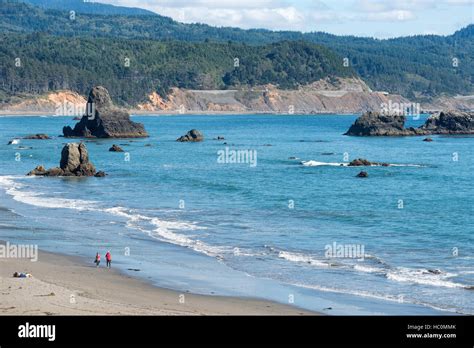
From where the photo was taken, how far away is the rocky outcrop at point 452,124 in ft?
540

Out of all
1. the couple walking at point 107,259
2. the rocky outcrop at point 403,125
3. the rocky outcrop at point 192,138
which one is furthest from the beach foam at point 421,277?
the rocky outcrop at point 403,125

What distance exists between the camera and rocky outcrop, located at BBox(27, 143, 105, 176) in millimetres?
80312

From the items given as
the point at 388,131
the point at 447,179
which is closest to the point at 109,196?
the point at 447,179

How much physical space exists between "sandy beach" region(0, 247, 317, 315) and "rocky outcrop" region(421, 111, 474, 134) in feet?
439

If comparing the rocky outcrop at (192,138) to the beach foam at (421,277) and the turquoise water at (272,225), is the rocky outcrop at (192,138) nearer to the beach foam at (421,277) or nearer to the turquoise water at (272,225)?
the turquoise water at (272,225)

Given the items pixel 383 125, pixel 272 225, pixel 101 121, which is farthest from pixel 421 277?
pixel 383 125

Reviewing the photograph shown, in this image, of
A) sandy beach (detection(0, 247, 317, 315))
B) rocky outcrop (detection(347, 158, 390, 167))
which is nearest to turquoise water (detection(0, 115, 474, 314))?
sandy beach (detection(0, 247, 317, 315))

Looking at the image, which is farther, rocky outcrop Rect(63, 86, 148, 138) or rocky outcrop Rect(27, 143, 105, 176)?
rocky outcrop Rect(63, 86, 148, 138)

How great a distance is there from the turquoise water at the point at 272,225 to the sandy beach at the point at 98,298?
1.39 metres

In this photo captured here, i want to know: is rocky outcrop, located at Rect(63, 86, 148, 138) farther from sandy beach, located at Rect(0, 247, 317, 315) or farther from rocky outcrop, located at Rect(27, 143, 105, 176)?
sandy beach, located at Rect(0, 247, 317, 315)

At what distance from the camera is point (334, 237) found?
48500mm

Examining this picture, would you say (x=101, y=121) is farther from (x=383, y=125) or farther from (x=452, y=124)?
(x=452, y=124)

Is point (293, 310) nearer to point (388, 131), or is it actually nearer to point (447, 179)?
point (447, 179)
